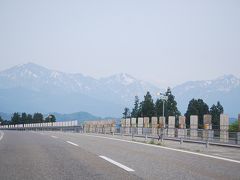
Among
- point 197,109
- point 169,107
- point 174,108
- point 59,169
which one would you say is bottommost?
point 59,169

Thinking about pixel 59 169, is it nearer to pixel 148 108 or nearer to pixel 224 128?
pixel 224 128

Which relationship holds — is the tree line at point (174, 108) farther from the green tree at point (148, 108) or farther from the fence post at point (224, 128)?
the fence post at point (224, 128)

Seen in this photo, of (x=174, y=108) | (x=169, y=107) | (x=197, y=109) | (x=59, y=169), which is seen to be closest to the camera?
(x=59, y=169)

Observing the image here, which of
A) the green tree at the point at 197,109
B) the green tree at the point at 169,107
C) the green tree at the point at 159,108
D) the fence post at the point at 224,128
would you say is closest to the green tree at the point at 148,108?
the green tree at the point at 159,108

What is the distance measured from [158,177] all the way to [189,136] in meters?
22.8

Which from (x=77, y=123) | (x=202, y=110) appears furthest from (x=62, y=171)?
(x=202, y=110)

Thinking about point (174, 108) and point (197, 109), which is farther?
point (174, 108)

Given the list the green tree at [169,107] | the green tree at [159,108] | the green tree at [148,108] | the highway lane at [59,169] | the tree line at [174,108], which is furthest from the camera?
the green tree at [148,108]

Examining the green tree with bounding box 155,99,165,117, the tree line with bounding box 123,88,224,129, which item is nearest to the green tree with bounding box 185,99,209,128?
the tree line with bounding box 123,88,224,129

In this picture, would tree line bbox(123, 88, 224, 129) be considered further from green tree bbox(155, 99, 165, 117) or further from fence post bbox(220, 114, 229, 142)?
fence post bbox(220, 114, 229, 142)

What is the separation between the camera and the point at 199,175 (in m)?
9.16

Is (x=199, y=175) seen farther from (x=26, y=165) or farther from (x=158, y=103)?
(x=158, y=103)

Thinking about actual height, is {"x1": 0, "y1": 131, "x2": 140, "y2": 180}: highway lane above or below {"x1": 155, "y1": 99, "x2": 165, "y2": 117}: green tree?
below

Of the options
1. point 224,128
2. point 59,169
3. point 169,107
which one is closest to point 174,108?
point 169,107
